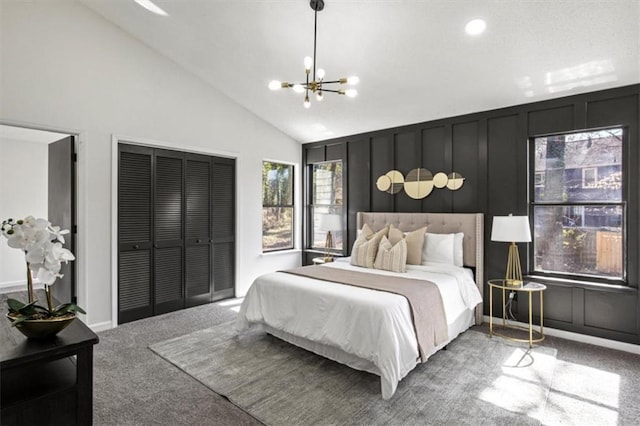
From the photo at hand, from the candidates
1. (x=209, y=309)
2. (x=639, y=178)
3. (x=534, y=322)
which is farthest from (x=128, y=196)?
(x=639, y=178)

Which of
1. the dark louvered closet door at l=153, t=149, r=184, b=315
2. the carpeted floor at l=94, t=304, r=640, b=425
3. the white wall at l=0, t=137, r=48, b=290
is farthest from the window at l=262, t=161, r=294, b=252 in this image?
the white wall at l=0, t=137, r=48, b=290

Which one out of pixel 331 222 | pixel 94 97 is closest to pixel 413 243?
pixel 331 222

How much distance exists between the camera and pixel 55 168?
14.3ft

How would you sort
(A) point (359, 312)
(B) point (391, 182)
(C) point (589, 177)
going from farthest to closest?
(B) point (391, 182) → (C) point (589, 177) → (A) point (359, 312)

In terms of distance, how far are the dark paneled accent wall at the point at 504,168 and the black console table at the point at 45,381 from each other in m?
4.13

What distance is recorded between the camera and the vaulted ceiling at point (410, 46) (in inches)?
111

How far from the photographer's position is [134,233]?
13.7 feet

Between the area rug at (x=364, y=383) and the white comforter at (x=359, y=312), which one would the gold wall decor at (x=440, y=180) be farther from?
the area rug at (x=364, y=383)

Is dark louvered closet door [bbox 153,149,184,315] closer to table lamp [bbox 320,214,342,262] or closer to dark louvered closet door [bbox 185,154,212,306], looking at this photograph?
dark louvered closet door [bbox 185,154,212,306]

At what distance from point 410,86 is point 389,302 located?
8.55 feet

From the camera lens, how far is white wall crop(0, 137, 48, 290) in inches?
226

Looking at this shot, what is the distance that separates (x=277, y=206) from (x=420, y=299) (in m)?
3.57

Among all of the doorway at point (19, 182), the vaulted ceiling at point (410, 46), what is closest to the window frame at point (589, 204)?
the vaulted ceiling at point (410, 46)

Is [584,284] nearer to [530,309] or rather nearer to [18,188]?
[530,309]
